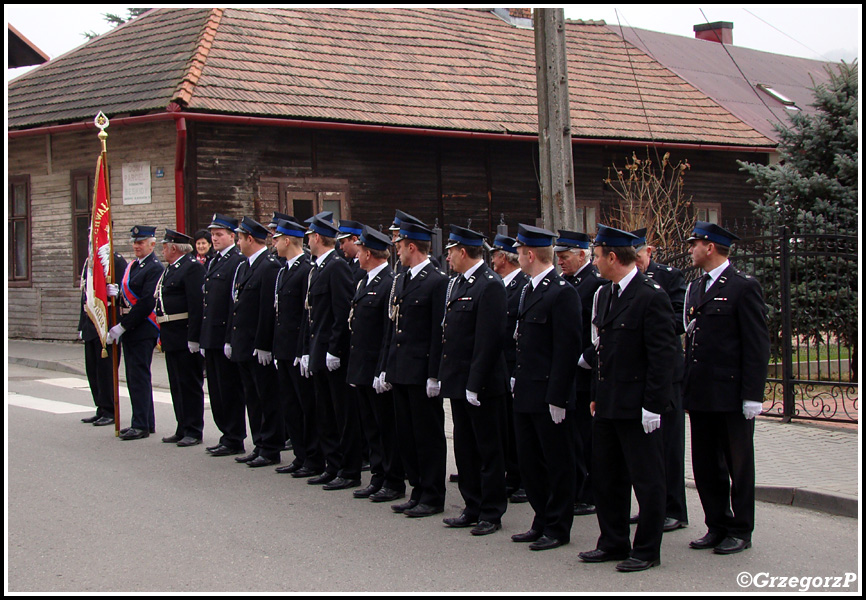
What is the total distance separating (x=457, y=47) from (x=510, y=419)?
1721 centimetres

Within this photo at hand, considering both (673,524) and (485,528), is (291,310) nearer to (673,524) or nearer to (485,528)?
(485,528)

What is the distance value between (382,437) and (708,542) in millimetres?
2623

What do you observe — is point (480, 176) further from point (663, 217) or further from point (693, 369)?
point (693, 369)

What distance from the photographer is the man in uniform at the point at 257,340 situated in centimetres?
908

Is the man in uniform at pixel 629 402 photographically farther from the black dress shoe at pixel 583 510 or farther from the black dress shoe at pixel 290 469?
the black dress shoe at pixel 290 469

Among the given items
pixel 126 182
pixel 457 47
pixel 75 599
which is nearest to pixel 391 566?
pixel 75 599

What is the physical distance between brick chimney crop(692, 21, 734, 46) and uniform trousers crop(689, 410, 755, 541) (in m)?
30.6

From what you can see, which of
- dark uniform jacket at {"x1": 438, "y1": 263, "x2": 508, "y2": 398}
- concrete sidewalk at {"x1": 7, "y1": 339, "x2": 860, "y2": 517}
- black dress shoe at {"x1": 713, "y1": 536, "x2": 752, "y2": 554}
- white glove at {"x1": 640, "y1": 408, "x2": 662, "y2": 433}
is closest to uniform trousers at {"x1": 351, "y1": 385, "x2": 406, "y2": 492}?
dark uniform jacket at {"x1": 438, "y1": 263, "x2": 508, "y2": 398}

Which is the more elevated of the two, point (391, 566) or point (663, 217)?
point (663, 217)

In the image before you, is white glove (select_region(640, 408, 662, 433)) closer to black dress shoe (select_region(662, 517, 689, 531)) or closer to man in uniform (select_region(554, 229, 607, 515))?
black dress shoe (select_region(662, 517, 689, 531))

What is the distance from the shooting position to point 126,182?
18.5 meters

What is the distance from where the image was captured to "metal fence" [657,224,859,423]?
10.5m

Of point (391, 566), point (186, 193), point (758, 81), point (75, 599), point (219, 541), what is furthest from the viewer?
point (758, 81)

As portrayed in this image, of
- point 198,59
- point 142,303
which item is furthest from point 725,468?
point 198,59
